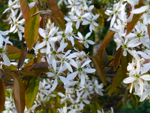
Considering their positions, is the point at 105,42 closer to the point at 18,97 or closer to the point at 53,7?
the point at 53,7

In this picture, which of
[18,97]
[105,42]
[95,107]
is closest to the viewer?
[18,97]

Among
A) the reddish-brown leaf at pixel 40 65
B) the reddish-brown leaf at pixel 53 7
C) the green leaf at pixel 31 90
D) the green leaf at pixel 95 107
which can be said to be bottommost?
the green leaf at pixel 95 107

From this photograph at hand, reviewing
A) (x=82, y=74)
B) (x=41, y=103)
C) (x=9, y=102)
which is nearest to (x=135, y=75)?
(x=82, y=74)

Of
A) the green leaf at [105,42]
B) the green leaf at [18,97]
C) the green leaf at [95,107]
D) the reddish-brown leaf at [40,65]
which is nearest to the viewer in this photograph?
the green leaf at [18,97]

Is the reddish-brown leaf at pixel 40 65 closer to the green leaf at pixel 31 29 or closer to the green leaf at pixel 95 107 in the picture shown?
the green leaf at pixel 31 29

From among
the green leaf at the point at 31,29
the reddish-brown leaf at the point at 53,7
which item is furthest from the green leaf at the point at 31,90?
the reddish-brown leaf at the point at 53,7

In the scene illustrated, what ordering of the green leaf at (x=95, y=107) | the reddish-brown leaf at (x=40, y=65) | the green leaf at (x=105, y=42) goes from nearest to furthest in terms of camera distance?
the reddish-brown leaf at (x=40, y=65), the green leaf at (x=105, y=42), the green leaf at (x=95, y=107)

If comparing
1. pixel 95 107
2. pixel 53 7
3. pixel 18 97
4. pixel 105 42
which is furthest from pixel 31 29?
pixel 95 107

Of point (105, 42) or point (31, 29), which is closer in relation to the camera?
point (31, 29)

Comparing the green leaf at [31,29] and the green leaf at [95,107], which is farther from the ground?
the green leaf at [31,29]

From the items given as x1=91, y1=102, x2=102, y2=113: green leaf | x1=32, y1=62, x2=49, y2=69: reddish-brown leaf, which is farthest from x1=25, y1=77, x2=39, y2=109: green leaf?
x1=91, y1=102, x2=102, y2=113: green leaf

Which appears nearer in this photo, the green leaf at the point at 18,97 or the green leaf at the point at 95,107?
the green leaf at the point at 18,97

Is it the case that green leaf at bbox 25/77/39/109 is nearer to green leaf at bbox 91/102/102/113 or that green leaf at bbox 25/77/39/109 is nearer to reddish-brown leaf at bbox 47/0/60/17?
reddish-brown leaf at bbox 47/0/60/17
